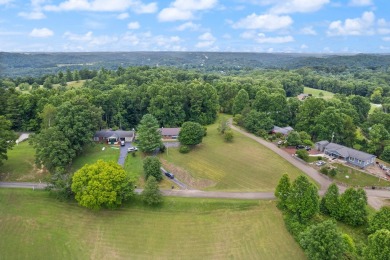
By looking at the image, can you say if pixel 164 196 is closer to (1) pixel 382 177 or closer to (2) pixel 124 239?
(2) pixel 124 239

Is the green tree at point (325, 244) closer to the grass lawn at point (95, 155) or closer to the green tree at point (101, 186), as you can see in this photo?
the green tree at point (101, 186)

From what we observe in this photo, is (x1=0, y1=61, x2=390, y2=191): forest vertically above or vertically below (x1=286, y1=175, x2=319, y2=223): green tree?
above

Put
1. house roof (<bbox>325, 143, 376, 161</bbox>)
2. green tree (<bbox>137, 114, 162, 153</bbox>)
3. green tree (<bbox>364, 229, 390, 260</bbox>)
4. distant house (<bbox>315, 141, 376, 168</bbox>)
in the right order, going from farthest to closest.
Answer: green tree (<bbox>137, 114, 162, 153</bbox>) → house roof (<bbox>325, 143, 376, 161</bbox>) → distant house (<bbox>315, 141, 376, 168</bbox>) → green tree (<bbox>364, 229, 390, 260</bbox>)

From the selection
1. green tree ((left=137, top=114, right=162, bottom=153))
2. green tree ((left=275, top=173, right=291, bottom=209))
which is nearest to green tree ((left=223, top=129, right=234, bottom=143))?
green tree ((left=137, top=114, right=162, bottom=153))

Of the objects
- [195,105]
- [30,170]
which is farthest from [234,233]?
[195,105]

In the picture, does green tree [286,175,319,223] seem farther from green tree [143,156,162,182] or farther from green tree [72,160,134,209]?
green tree [72,160,134,209]

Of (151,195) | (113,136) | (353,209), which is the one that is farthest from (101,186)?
(353,209)

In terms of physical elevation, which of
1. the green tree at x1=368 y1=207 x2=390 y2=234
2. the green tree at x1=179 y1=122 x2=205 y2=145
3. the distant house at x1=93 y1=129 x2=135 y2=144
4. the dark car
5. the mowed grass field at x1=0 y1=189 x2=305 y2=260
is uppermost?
the green tree at x1=179 y1=122 x2=205 y2=145
